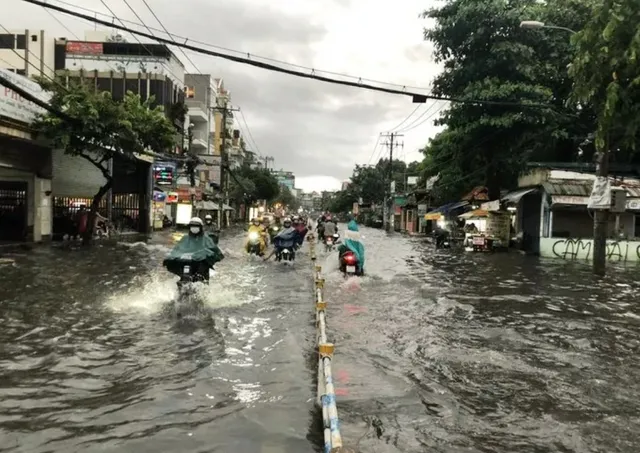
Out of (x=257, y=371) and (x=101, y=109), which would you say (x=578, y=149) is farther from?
(x=257, y=371)

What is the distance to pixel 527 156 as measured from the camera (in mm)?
30297

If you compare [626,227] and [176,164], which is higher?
[176,164]

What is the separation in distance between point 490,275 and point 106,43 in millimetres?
45695

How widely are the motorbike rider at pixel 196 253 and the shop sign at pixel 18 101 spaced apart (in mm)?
11510

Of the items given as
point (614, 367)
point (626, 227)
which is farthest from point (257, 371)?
point (626, 227)

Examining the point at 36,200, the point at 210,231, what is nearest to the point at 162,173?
the point at 36,200

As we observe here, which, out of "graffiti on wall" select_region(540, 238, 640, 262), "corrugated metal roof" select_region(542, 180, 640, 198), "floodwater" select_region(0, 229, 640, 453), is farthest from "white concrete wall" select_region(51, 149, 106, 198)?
"graffiti on wall" select_region(540, 238, 640, 262)

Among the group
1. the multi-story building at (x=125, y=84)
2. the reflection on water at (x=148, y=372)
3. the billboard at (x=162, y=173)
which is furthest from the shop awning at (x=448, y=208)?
the reflection on water at (x=148, y=372)

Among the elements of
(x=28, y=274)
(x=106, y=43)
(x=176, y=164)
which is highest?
(x=106, y=43)

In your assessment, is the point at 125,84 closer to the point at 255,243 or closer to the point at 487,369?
the point at 255,243

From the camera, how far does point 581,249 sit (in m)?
25.5

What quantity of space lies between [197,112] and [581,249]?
140 ft

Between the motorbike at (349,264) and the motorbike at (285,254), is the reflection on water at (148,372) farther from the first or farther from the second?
the motorbike at (285,254)

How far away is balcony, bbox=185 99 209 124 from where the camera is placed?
190ft
